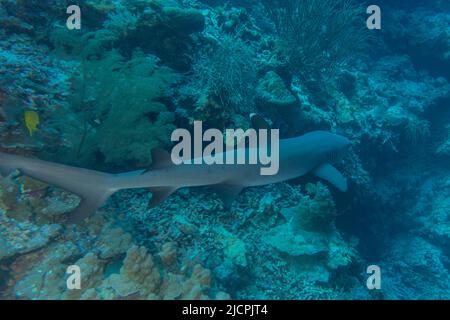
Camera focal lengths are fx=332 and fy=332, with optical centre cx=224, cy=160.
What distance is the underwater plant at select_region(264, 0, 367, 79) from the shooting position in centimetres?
782

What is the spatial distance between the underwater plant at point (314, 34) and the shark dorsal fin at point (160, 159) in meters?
5.08

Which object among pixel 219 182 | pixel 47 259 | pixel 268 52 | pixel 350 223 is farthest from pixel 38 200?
pixel 350 223

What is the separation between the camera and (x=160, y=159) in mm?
3111

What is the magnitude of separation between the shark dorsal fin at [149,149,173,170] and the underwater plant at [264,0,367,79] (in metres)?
5.08

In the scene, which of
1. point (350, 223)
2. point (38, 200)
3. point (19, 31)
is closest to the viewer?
point (38, 200)

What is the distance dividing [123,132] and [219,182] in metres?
1.51

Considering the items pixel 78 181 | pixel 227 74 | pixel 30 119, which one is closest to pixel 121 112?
pixel 30 119

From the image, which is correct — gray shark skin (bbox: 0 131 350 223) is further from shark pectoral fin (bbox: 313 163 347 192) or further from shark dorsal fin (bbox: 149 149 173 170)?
shark pectoral fin (bbox: 313 163 347 192)

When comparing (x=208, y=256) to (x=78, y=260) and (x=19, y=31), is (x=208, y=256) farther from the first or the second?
(x=19, y=31)

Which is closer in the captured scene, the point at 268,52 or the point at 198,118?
the point at 198,118

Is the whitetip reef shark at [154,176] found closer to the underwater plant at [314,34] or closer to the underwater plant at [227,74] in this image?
the underwater plant at [227,74]
